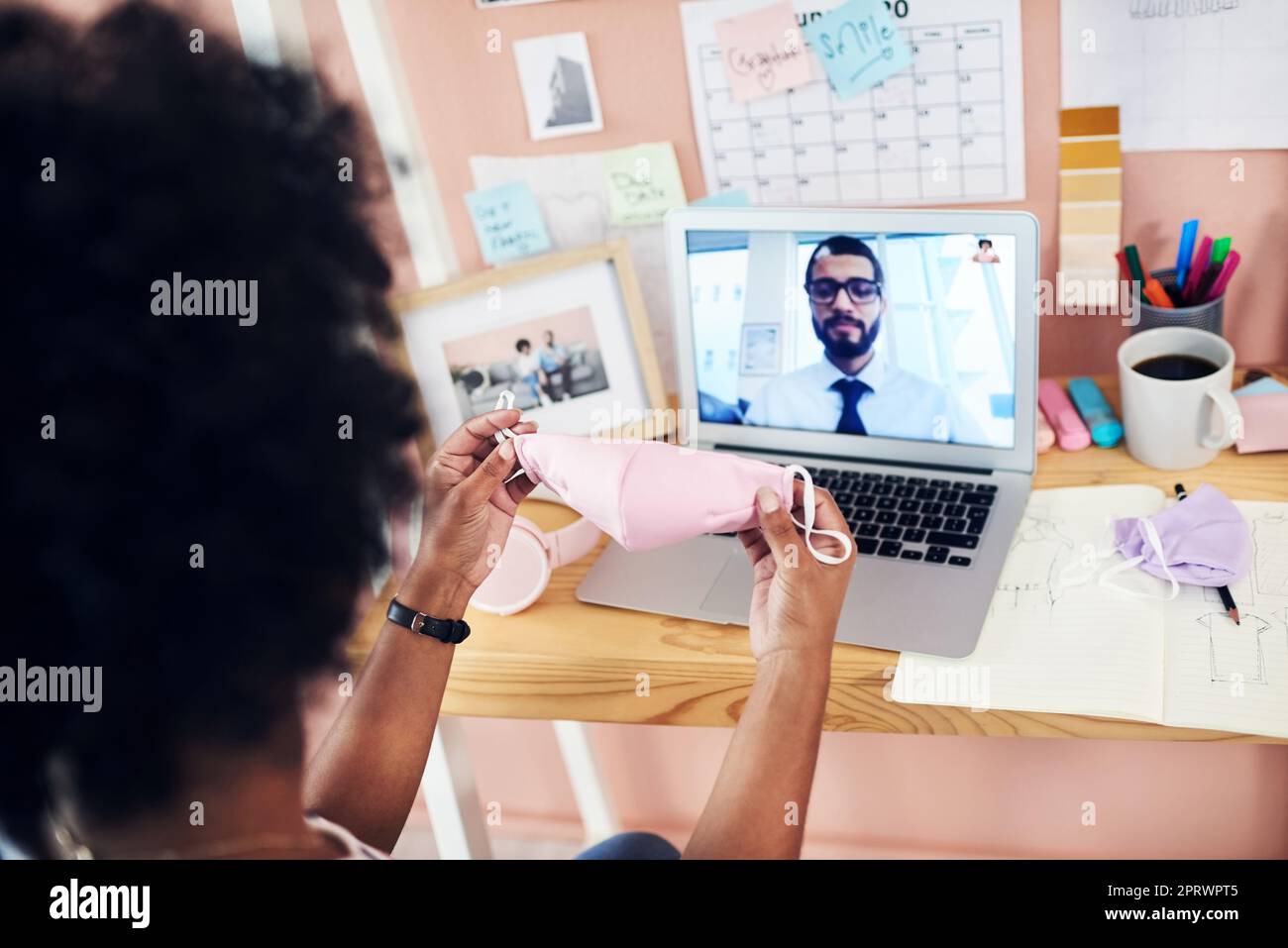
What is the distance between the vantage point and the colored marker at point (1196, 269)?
89cm

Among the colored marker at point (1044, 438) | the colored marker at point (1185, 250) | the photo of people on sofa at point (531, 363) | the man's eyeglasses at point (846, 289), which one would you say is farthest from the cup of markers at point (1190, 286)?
the photo of people on sofa at point (531, 363)

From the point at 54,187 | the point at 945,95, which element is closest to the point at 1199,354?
the point at 945,95

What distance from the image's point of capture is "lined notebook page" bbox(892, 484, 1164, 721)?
708mm

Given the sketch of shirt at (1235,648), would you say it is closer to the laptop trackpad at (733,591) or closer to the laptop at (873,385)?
the laptop at (873,385)

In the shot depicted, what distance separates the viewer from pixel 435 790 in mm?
980

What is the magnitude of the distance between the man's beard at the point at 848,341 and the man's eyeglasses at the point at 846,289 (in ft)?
0.06

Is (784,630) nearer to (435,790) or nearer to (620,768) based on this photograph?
(435,790)

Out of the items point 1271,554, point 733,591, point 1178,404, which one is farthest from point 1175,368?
point 733,591

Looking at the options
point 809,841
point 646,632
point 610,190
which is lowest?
point 809,841

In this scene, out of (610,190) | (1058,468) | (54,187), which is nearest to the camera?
(54,187)

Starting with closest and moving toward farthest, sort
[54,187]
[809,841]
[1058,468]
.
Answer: [54,187] < [1058,468] < [809,841]

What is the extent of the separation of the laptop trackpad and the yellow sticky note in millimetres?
366

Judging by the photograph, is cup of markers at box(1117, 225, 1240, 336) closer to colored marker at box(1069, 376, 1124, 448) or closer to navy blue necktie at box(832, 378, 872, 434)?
colored marker at box(1069, 376, 1124, 448)
